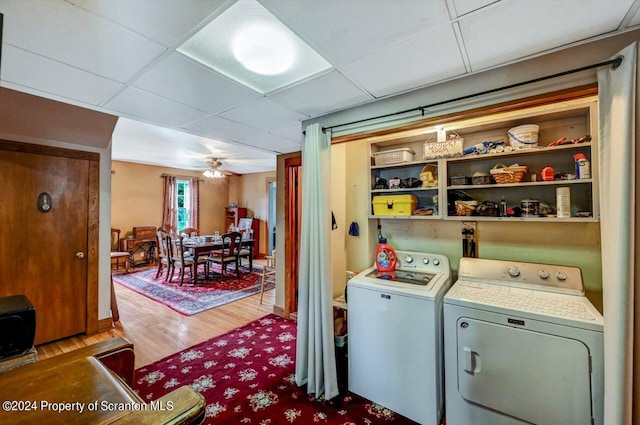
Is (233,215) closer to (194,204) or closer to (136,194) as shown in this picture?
(194,204)

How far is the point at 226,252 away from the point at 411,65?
4981mm

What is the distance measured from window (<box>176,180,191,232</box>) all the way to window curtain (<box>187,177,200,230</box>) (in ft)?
0.23

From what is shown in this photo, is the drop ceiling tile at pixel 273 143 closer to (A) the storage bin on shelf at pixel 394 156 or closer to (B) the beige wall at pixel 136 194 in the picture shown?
(A) the storage bin on shelf at pixel 394 156

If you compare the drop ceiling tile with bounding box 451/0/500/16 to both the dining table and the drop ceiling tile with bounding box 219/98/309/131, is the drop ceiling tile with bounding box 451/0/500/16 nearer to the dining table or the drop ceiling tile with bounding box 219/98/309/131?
the drop ceiling tile with bounding box 219/98/309/131

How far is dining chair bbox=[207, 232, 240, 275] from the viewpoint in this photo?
5402mm

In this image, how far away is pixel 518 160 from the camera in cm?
219

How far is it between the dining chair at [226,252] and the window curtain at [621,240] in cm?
524

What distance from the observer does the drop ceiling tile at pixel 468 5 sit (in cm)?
108

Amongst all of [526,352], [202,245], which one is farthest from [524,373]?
[202,245]

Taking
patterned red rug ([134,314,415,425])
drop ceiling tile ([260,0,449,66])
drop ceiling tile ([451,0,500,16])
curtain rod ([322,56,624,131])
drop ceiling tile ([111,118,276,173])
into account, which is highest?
drop ceiling tile ([111,118,276,173])

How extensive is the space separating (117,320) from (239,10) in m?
3.96

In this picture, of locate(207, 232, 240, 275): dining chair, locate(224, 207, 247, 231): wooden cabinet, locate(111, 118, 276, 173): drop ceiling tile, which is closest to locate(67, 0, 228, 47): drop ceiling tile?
locate(111, 118, 276, 173): drop ceiling tile

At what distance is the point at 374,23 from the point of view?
1.20m

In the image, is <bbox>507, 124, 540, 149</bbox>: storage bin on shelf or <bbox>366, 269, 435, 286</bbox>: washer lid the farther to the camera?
<bbox>366, 269, 435, 286</bbox>: washer lid
